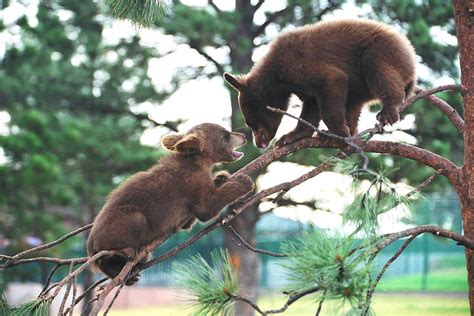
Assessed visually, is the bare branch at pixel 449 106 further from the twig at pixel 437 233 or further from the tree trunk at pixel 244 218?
the tree trunk at pixel 244 218

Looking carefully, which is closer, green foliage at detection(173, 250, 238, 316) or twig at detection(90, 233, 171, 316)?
twig at detection(90, 233, 171, 316)

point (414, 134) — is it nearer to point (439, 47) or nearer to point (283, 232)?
point (439, 47)

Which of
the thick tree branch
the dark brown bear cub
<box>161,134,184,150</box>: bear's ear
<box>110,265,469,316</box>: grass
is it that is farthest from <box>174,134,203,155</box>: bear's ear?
<box>110,265,469,316</box>: grass

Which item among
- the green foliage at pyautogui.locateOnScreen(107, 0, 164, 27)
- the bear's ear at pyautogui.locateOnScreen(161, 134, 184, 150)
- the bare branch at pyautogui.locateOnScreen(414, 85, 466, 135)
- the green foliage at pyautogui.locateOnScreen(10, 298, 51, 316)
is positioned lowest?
the green foliage at pyautogui.locateOnScreen(10, 298, 51, 316)

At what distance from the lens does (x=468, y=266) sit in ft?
9.81

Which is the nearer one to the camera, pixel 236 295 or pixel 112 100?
pixel 236 295

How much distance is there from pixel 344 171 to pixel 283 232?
32.9 ft

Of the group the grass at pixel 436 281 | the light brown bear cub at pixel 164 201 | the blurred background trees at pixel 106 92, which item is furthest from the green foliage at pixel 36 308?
the grass at pixel 436 281

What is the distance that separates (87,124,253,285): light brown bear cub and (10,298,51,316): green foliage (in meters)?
0.36

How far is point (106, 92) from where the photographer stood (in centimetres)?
1014

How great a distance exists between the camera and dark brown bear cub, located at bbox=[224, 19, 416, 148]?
339 cm

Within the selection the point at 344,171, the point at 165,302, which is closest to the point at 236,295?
the point at 344,171

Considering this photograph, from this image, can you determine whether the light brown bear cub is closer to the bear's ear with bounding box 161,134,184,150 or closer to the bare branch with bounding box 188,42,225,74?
the bear's ear with bounding box 161,134,184,150

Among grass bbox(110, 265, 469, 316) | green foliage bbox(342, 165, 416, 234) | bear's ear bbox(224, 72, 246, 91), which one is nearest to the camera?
green foliage bbox(342, 165, 416, 234)
